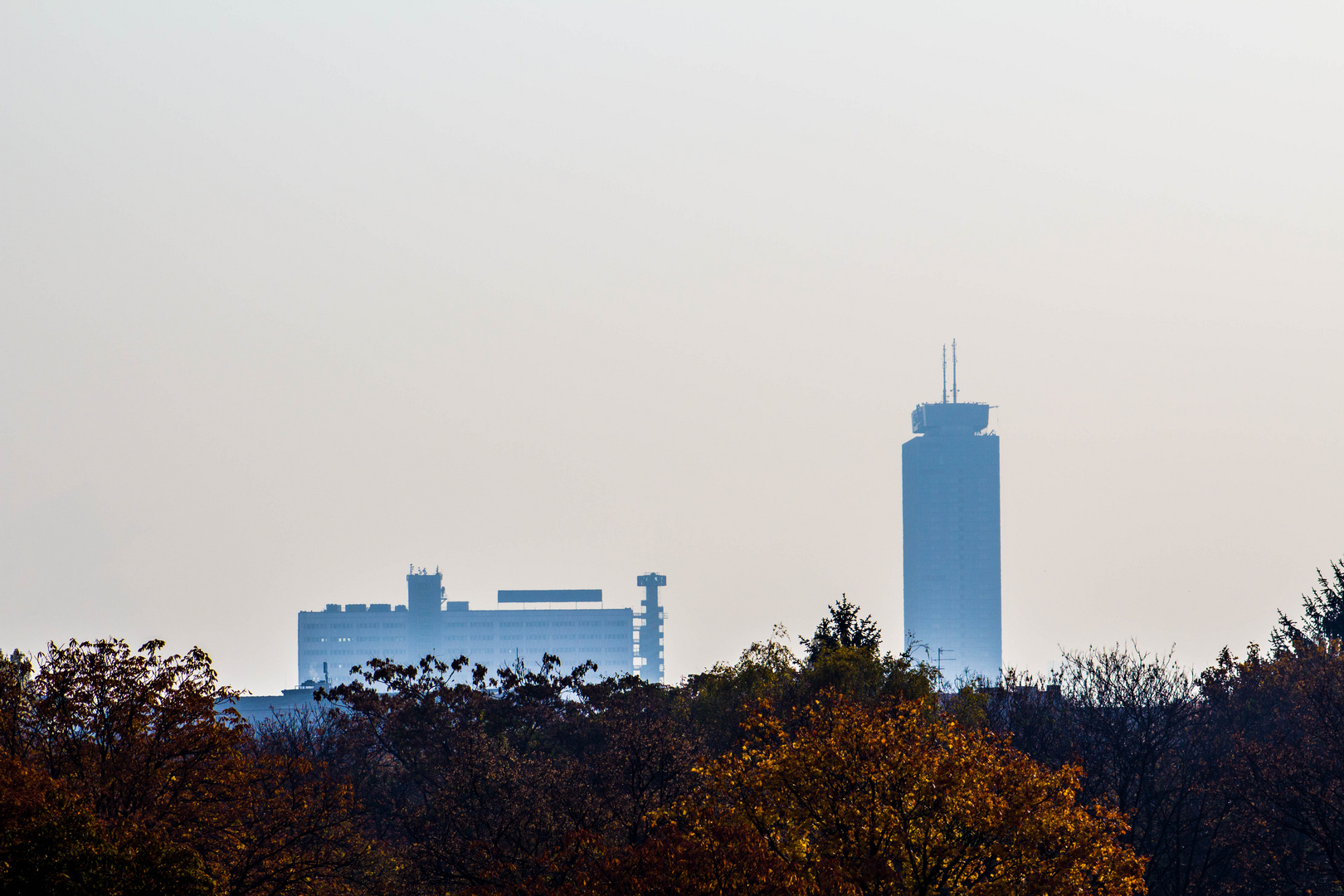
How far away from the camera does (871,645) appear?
2896 inches

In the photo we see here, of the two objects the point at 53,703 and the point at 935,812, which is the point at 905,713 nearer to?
the point at 935,812

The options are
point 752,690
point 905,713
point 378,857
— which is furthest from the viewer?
point 752,690

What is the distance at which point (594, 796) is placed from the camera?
46.1m

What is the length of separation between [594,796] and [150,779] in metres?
13.2

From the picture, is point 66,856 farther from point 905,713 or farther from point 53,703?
point 905,713

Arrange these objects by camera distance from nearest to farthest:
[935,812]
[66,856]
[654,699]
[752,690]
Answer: [66,856]
[935,812]
[752,690]
[654,699]

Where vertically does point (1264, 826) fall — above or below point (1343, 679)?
below

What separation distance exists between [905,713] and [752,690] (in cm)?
2907

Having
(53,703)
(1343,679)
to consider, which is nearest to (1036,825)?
(53,703)

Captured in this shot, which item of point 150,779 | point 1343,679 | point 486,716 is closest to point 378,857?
point 150,779

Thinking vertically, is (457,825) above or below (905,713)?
below

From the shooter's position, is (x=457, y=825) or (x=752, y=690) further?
(x=752, y=690)

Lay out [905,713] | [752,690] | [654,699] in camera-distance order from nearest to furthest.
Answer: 1. [905,713]
2. [752,690]
3. [654,699]

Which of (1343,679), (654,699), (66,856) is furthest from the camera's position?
(654,699)
